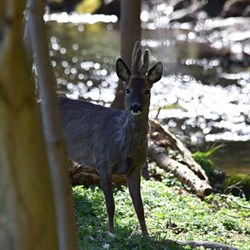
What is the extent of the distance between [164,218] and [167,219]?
0.14m

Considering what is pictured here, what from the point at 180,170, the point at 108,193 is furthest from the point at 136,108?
the point at 180,170

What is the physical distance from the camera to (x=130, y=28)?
38.3 ft

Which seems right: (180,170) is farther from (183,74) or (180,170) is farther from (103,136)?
(183,74)

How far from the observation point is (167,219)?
30.1ft

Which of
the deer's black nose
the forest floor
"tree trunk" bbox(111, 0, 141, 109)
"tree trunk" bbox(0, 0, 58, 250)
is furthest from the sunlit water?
"tree trunk" bbox(0, 0, 58, 250)

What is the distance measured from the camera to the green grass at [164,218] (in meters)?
7.69

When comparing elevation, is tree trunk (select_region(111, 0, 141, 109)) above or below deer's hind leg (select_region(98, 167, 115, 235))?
above

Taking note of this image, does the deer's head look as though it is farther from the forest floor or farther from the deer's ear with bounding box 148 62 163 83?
the forest floor

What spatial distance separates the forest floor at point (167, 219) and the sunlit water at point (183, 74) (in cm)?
217

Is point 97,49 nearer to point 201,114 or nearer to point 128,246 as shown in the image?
point 201,114

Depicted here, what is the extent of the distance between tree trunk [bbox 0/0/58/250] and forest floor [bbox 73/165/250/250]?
3359mm

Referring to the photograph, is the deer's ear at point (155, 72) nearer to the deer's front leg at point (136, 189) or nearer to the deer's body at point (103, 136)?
the deer's body at point (103, 136)

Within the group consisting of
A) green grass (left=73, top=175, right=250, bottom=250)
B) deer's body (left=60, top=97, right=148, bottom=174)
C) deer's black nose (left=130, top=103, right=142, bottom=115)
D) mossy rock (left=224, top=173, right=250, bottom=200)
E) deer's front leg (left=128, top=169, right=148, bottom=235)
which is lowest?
mossy rock (left=224, top=173, right=250, bottom=200)

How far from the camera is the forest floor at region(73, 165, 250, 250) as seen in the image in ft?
25.2
